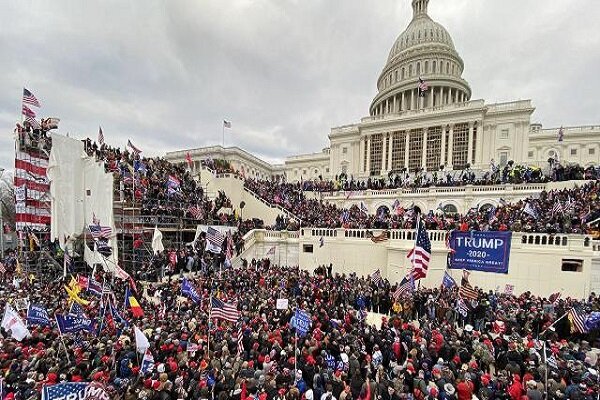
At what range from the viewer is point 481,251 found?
434 inches

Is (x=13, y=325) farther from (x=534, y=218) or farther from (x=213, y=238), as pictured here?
(x=534, y=218)

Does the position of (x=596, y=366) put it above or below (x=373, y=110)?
below

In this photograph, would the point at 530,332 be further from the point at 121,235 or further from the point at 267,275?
the point at 121,235

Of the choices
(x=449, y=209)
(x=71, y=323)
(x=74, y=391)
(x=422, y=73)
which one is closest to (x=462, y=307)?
(x=74, y=391)

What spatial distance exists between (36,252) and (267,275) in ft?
52.5

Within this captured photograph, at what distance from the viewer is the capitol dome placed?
5866 cm

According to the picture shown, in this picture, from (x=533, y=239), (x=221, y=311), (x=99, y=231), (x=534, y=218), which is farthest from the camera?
(x=99, y=231)

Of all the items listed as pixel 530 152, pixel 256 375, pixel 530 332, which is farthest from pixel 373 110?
pixel 256 375

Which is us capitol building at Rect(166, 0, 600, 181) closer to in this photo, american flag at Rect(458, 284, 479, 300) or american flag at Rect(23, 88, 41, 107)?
american flag at Rect(458, 284, 479, 300)

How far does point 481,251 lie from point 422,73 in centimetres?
6213

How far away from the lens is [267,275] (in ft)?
55.7

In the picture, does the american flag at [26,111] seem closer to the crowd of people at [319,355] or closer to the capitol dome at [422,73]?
the crowd of people at [319,355]

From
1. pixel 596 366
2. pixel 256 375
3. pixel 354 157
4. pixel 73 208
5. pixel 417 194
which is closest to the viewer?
pixel 256 375

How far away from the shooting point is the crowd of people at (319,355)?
5.98m
